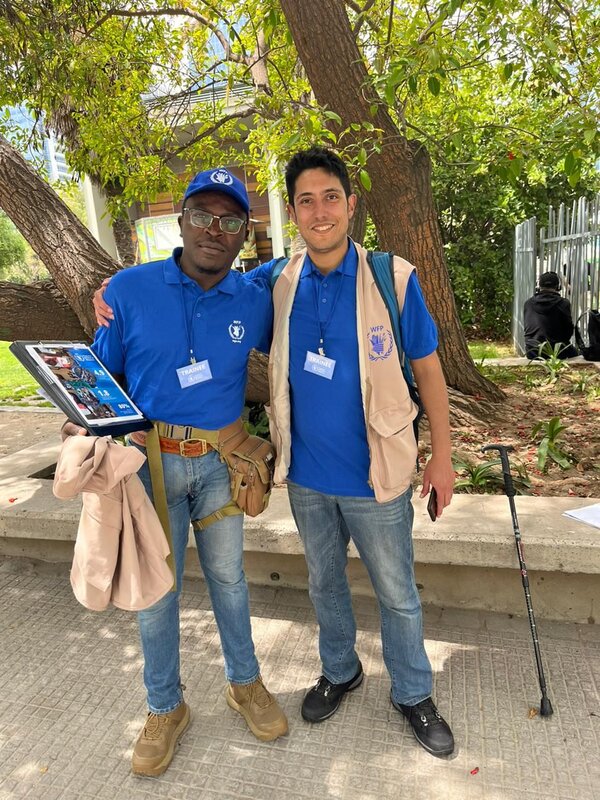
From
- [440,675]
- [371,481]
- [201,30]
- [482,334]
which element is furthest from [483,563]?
[482,334]

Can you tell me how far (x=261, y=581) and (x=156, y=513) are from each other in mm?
1573

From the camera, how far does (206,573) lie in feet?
8.16

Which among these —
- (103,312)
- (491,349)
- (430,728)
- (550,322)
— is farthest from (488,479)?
(491,349)

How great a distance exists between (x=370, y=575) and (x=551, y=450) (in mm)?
2576

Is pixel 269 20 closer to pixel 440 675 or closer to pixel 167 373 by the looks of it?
pixel 167 373

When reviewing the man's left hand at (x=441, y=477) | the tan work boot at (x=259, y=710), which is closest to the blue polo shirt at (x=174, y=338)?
the man's left hand at (x=441, y=477)

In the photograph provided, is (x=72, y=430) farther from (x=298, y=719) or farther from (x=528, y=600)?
(x=528, y=600)

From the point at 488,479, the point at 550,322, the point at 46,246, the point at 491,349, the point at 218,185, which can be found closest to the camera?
the point at 218,185

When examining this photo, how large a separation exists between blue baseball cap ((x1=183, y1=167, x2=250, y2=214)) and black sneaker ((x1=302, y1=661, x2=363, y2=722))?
2113 millimetres

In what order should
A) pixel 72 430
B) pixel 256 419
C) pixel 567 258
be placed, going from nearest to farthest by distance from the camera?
pixel 72 430, pixel 256 419, pixel 567 258

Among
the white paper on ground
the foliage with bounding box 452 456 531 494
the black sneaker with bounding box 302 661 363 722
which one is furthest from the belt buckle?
the foliage with bounding box 452 456 531 494

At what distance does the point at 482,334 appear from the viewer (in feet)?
40.6

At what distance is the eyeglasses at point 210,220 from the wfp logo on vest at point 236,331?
354 mm

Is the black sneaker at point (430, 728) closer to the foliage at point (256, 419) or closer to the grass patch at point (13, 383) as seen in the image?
the foliage at point (256, 419)
